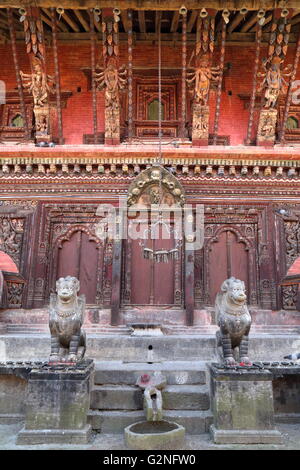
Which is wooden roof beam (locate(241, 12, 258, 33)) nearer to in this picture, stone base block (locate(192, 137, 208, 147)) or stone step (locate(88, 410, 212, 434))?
stone base block (locate(192, 137, 208, 147))

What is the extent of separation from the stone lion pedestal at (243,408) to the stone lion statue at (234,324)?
0.54 metres

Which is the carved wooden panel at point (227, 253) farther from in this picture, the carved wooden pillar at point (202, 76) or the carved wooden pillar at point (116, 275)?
the carved wooden pillar at point (202, 76)

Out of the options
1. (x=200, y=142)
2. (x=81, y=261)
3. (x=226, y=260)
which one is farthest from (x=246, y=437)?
(x=200, y=142)

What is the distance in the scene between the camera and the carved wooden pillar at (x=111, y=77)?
31.3 ft

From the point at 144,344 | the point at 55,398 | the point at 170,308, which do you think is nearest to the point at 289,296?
the point at 170,308

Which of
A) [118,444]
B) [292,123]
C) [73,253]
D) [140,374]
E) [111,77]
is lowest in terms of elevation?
[118,444]

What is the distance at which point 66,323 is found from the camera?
6.30m

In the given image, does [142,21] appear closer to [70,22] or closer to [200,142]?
[70,22]

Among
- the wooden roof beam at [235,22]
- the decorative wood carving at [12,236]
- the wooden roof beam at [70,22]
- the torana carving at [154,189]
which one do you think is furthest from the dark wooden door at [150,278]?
the wooden roof beam at [70,22]

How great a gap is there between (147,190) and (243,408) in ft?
20.1

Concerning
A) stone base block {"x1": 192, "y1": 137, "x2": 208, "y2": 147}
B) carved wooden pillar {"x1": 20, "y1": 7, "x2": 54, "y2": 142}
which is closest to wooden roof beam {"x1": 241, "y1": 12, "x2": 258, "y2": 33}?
stone base block {"x1": 192, "y1": 137, "x2": 208, "y2": 147}

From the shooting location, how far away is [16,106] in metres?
11.4

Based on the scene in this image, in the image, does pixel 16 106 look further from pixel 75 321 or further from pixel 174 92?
pixel 75 321

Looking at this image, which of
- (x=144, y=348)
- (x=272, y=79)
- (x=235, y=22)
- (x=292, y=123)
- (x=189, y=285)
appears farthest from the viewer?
(x=292, y=123)
